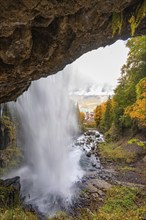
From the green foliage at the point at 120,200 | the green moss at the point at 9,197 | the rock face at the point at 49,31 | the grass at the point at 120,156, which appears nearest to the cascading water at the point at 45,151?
the green moss at the point at 9,197

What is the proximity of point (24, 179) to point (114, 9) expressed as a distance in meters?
13.3

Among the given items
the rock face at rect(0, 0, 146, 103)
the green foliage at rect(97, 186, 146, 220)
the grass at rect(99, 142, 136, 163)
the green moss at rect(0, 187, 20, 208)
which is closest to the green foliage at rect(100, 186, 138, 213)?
the green foliage at rect(97, 186, 146, 220)

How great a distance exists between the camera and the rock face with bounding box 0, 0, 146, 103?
4.44 meters

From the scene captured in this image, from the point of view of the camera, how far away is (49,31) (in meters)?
5.96

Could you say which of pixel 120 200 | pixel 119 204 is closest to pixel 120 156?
pixel 120 200

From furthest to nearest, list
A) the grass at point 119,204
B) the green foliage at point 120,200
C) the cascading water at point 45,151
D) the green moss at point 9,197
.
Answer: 1. the cascading water at point 45,151
2. the green foliage at point 120,200
3. the grass at point 119,204
4. the green moss at point 9,197

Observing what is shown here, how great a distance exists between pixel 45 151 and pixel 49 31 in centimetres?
1658

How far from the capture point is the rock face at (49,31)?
444 centimetres

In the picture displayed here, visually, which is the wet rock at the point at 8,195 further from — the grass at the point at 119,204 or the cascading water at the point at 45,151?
the grass at the point at 119,204

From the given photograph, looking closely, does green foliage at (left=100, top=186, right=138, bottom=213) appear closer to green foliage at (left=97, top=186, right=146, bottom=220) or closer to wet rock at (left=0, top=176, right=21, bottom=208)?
green foliage at (left=97, top=186, right=146, bottom=220)

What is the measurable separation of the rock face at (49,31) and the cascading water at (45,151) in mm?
7161

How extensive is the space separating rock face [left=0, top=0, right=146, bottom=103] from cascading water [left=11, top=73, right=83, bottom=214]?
7.16 meters

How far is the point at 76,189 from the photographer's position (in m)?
12.9

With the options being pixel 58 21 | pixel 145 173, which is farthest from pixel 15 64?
pixel 145 173
